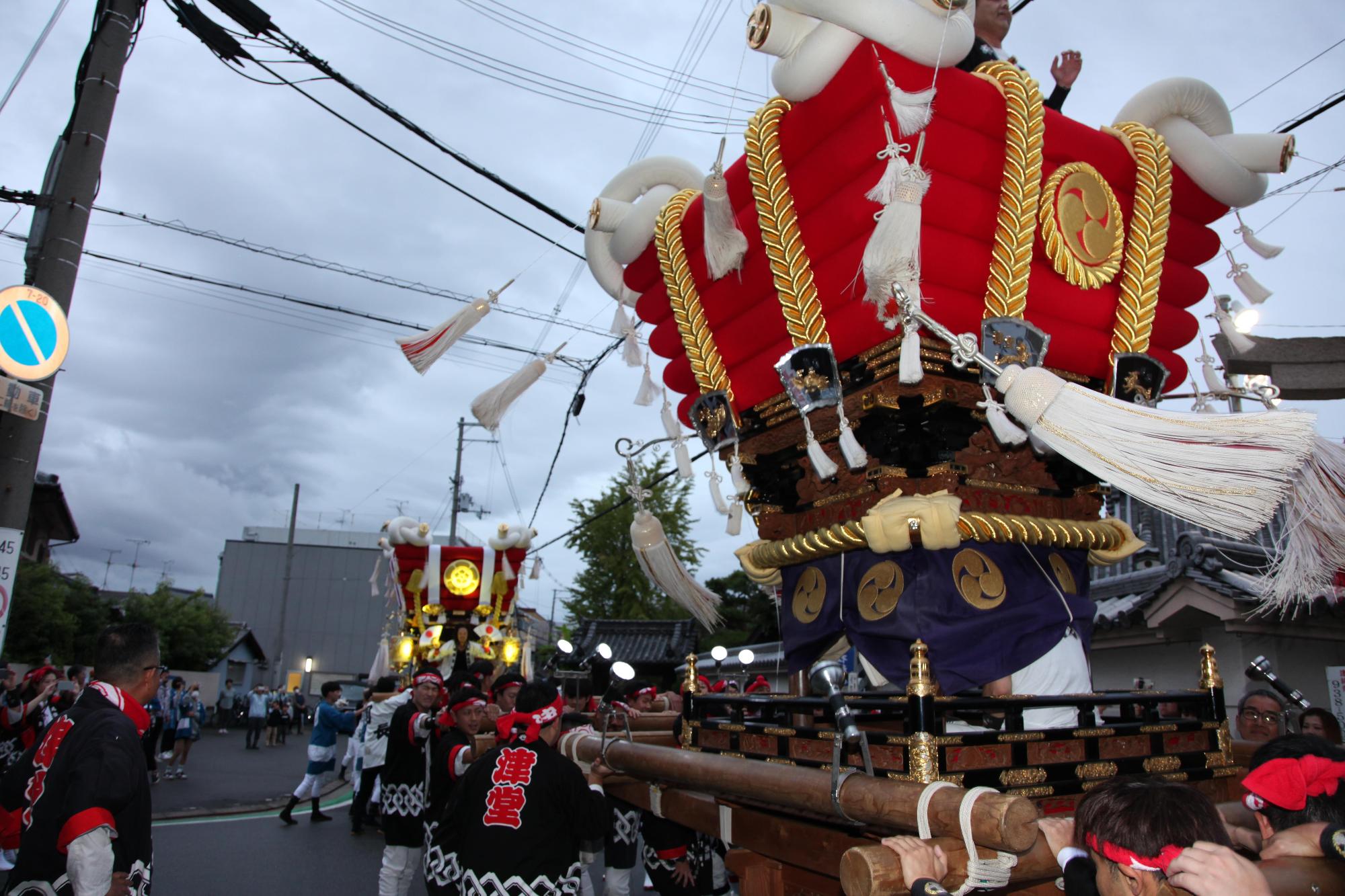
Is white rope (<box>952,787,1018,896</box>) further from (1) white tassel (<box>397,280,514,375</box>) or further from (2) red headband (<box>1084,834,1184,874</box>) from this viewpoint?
(1) white tassel (<box>397,280,514,375</box>)

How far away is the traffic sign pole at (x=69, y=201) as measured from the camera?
4.51 metres

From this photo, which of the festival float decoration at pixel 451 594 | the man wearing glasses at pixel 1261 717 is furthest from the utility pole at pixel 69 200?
the festival float decoration at pixel 451 594

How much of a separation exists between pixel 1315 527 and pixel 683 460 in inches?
115

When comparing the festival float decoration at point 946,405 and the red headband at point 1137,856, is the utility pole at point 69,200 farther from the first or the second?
the red headband at point 1137,856

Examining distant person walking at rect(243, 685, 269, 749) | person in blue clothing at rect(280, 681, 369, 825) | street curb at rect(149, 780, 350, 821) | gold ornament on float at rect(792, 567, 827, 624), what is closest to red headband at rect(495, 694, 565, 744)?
gold ornament on float at rect(792, 567, 827, 624)

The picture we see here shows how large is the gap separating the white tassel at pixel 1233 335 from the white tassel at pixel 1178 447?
1.57 meters

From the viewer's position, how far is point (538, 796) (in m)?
3.63

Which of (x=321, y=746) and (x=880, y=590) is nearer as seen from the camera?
(x=880, y=590)

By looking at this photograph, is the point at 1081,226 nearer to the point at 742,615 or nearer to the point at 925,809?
the point at 925,809

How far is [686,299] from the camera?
4.42m

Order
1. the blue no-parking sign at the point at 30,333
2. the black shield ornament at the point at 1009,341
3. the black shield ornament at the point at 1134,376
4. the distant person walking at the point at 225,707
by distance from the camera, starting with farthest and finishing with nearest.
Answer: the distant person walking at the point at 225,707, the blue no-parking sign at the point at 30,333, the black shield ornament at the point at 1134,376, the black shield ornament at the point at 1009,341

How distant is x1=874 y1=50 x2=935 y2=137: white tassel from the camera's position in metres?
3.08

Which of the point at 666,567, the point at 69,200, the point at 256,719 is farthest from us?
the point at 256,719

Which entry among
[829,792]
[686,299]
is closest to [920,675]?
[829,792]
